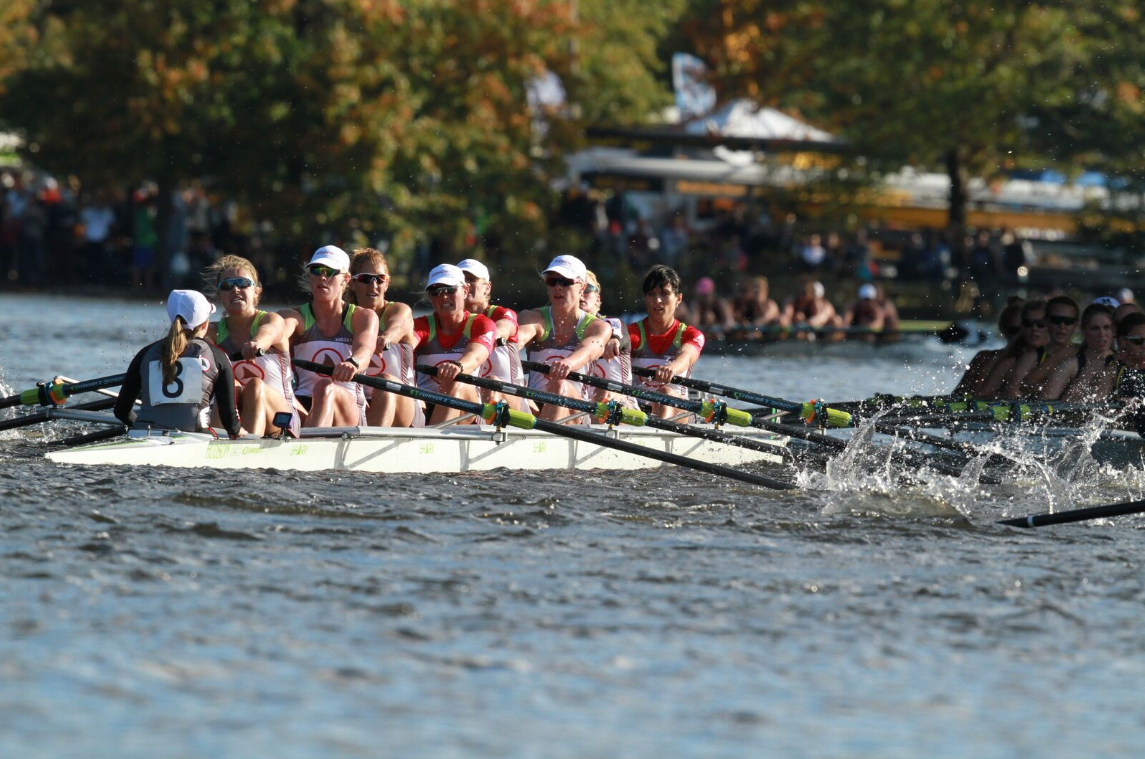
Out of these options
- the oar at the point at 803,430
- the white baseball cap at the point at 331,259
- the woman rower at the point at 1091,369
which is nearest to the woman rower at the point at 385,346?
the white baseball cap at the point at 331,259

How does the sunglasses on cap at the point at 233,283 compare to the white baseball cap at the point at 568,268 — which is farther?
the white baseball cap at the point at 568,268

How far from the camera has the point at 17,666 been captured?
22.6ft

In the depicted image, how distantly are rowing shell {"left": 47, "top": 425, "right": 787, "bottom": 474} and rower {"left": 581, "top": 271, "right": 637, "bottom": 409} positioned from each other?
87 cm

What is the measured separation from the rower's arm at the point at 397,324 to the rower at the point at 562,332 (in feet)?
3.81

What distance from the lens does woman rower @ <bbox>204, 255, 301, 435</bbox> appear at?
1131cm

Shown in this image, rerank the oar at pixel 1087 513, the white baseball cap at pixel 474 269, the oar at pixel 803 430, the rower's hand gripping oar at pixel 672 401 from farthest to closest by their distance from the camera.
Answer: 1. the white baseball cap at pixel 474 269
2. the oar at pixel 803 430
3. the rower's hand gripping oar at pixel 672 401
4. the oar at pixel 1087 513

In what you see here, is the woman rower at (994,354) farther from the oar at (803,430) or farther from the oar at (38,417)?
the oar at (38,417)

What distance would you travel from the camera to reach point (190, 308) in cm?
1046

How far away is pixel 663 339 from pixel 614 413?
260cm

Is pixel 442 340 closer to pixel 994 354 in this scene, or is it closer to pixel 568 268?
pixel 568 268

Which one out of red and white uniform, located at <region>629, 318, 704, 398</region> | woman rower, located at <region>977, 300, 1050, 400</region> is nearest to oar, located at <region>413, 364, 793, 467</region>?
red and white uniform, located at <region>629, 318, 704, 398</region>

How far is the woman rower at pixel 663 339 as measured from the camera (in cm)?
1388

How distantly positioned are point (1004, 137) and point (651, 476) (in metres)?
25.0

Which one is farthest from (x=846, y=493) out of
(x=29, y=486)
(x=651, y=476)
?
(x=29, y=486)
